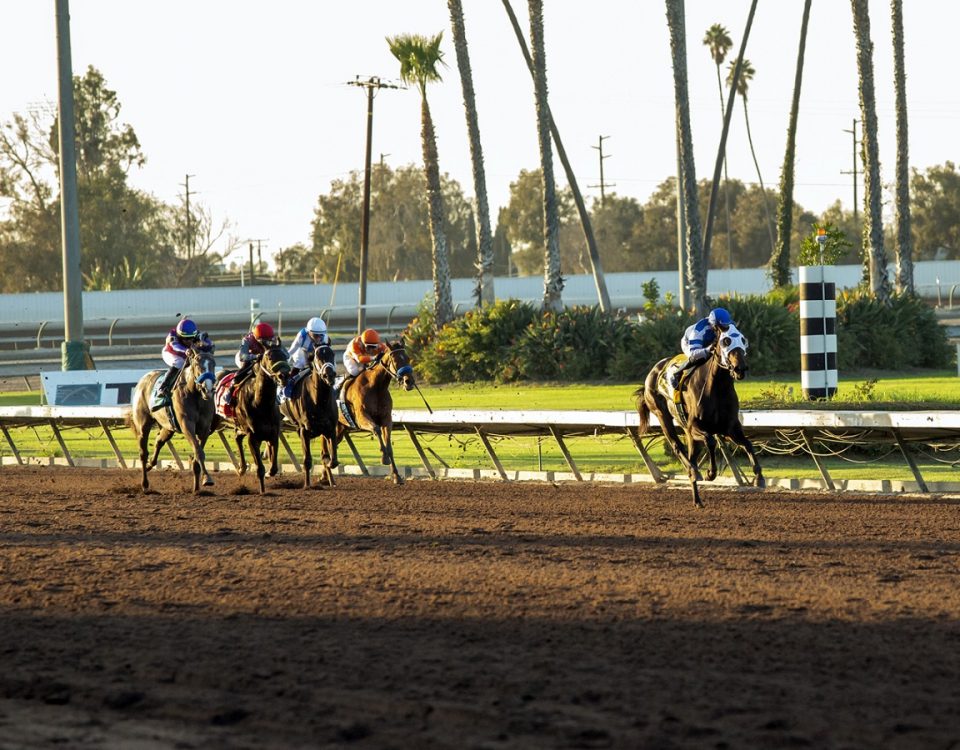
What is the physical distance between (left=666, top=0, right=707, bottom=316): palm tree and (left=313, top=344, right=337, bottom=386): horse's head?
42.4ft

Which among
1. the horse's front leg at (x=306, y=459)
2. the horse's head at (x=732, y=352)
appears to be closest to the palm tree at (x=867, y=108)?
the horse's front leg at (x=306, y=459)

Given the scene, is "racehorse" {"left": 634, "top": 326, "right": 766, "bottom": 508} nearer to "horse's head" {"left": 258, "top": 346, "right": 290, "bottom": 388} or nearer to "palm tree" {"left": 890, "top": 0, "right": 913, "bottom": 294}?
"horse's head" {"left": 258, "top": 346, "right": 290, "bottom": 388}

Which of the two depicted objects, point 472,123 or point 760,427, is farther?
point 472,123

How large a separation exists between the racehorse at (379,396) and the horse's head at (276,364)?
1109 millimetres

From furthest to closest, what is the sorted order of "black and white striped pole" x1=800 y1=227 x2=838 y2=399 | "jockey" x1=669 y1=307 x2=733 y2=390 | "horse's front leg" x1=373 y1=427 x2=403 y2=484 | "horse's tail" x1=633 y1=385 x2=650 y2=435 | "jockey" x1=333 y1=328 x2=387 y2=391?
"black and white striped pole" x1=800 y1=227 x2=838 y2=399, "jockey" x1=333 y1=328 x2=387 y2=391, "horse's front leg" x1=373 y1=427 x2=403 y2=484, "horse's tail" x1=633 y1=385 x2=650 y2=435, "jockey" x1=669 y1=307 x2=733 y2=390

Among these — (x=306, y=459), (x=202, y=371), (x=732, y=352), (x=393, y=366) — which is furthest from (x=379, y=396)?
(x=732, y=352)

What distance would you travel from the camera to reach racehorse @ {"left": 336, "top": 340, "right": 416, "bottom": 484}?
1383 cm

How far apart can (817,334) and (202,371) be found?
6321 millimetres

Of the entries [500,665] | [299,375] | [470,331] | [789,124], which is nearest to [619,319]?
[470,331]

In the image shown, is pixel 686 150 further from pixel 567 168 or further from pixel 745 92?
pixel 745 92

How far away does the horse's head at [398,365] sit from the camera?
535 inches

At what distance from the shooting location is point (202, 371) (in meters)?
13.4

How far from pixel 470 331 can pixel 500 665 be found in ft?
72.5

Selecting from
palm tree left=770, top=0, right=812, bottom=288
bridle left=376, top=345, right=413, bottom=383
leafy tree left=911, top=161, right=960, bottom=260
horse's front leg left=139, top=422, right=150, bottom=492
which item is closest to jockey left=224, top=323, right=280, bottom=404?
horse's front leg left=139, top=422, right=150, bottom=492
